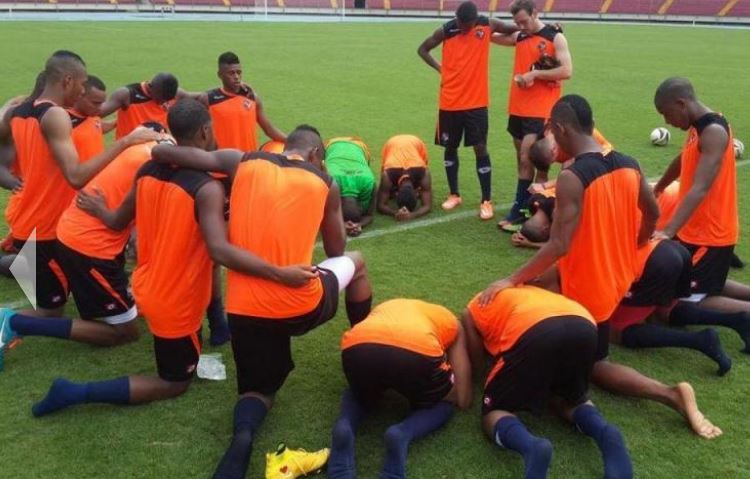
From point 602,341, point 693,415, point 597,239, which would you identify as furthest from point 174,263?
point 693,415

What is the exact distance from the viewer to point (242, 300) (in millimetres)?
3646

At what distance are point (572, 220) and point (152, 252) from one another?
2.35 metres

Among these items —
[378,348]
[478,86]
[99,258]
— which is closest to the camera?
[378,348]

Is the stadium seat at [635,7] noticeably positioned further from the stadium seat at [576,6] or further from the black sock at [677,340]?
the black sock at [677,340]

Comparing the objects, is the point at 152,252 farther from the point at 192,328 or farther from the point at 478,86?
the point at 478,86

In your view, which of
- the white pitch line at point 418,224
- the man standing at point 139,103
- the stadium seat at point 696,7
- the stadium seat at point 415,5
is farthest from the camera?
the stadium seat at point 415,5

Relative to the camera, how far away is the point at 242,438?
3.46 m

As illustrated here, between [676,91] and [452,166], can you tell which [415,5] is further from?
[676,91]

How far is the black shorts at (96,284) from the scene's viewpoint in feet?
14.4

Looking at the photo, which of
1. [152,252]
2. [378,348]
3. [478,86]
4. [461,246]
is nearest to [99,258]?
[152,252]

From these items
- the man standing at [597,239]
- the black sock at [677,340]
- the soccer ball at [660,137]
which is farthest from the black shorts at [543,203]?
the soccer ball at [660,137]

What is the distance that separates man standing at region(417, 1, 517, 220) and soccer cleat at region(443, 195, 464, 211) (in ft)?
0.04

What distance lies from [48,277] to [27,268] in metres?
0.29

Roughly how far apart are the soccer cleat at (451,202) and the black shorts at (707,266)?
10.1ft
